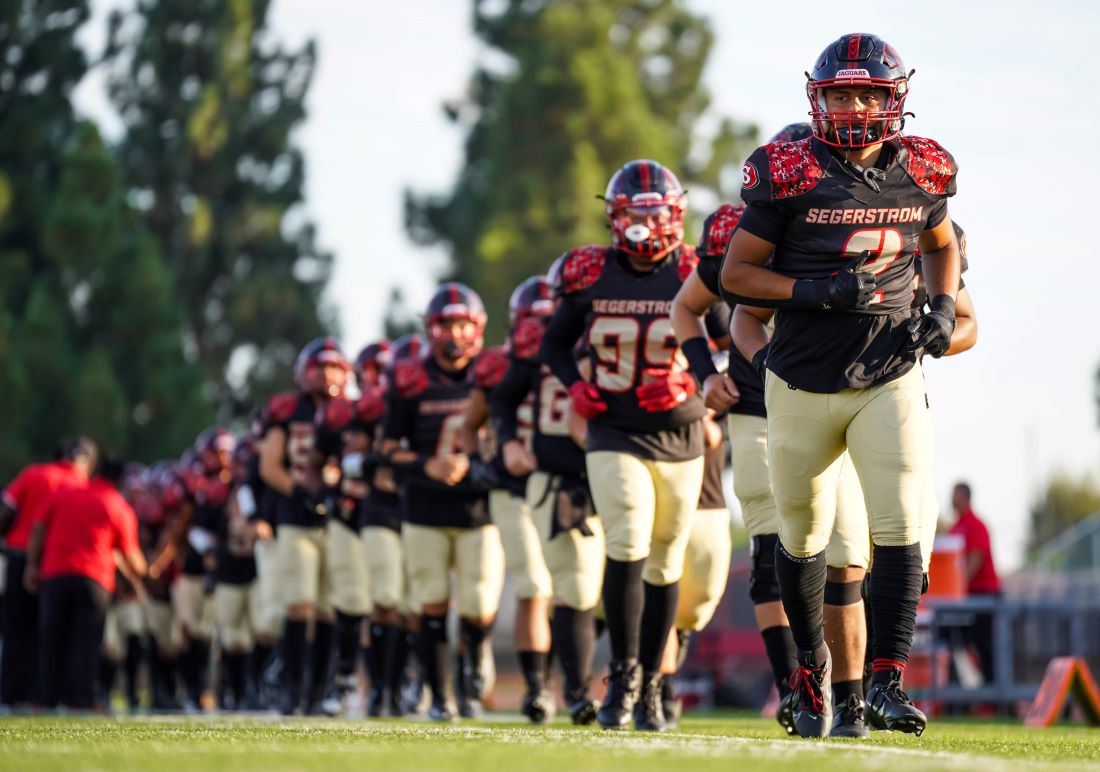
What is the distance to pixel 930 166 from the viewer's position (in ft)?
22.6

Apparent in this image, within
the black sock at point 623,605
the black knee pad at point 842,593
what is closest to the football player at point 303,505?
the black sock at point 623,605

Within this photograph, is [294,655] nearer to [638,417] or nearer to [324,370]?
[324,370]

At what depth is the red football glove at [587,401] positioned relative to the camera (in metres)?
9.10

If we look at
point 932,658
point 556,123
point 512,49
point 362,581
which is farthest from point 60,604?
point 512,49

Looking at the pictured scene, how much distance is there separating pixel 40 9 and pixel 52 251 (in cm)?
538

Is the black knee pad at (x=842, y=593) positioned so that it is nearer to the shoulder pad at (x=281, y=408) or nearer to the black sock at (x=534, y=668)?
the black sock at (x=534, y=668)

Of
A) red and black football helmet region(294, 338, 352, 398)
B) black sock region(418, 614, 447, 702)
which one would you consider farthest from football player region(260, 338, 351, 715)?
black sock region(418, 614, 447, 702)

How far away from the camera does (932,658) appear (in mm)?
14844

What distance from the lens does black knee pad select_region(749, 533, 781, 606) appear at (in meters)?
8.65

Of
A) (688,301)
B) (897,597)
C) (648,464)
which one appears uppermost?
(688,301)

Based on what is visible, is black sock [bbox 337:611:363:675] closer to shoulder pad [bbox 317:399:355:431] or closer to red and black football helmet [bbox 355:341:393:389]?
shoulder pad [bbox 317:399:355:431]

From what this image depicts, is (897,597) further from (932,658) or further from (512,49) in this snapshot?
(512,49)

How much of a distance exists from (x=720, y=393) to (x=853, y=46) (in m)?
1.75

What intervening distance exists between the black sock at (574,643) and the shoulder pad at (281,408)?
4982 mm
